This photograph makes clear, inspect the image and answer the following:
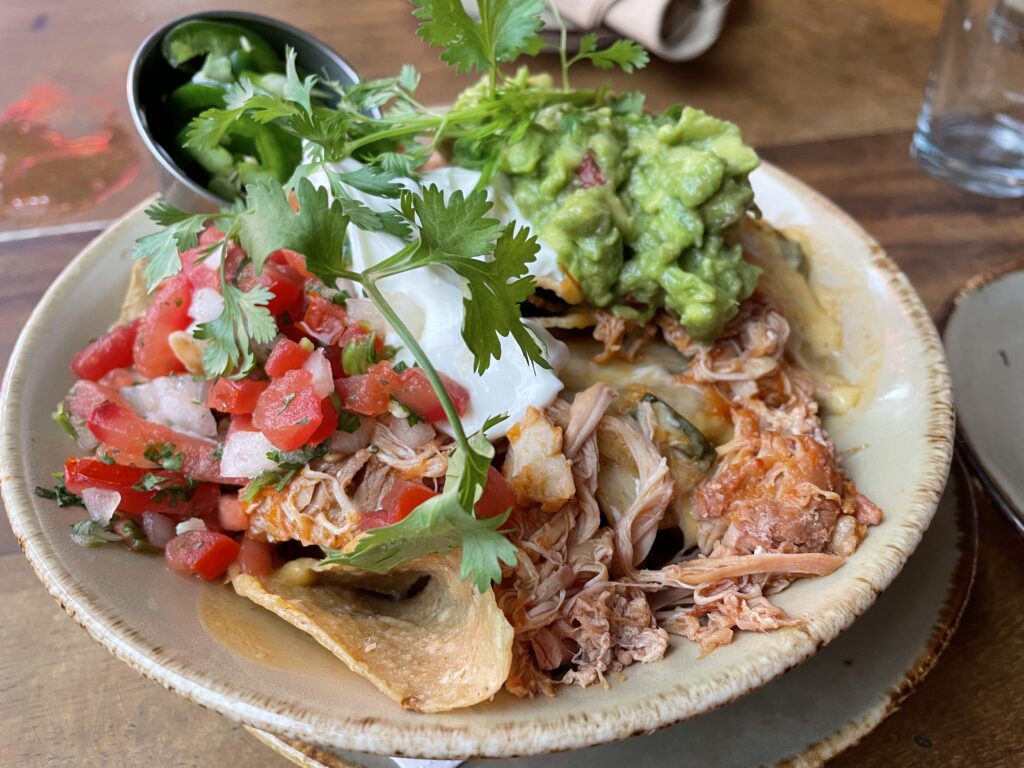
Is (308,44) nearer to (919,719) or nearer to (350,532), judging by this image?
(350,532)

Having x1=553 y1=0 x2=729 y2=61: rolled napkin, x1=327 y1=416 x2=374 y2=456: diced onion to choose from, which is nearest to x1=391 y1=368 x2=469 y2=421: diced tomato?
x1=327 y1=416 x2=374 y2=456: diced onion

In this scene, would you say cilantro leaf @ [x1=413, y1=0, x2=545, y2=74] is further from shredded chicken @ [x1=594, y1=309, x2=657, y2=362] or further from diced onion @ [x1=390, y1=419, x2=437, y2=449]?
diced onion @ [x1=390, y1=419, x2=437, y2=449]

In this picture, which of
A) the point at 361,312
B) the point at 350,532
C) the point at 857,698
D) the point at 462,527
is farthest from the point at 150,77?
the point at 857,698

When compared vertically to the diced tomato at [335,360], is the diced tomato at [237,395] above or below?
below

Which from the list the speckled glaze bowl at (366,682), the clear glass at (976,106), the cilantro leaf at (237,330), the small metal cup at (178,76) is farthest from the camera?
the clear glass at (976,106)

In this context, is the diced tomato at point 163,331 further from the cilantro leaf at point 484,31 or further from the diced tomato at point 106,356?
the cilantro leaf at point 484,31

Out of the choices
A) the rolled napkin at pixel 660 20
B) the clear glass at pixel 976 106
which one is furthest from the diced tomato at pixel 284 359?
the clear glass at pixel 976 106

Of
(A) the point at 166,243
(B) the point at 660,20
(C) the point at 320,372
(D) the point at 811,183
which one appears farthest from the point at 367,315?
(B) the point at 660,20
